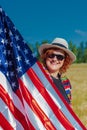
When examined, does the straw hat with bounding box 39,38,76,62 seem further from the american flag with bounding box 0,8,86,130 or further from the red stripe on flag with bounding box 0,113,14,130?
the red stripe on flag with bounding box 0,113,14,130

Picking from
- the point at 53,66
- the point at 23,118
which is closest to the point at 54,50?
the point at 53,66

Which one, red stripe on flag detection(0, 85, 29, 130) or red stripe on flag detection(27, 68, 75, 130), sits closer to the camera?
red stripe on flag detection(0, 85, 29, 130)

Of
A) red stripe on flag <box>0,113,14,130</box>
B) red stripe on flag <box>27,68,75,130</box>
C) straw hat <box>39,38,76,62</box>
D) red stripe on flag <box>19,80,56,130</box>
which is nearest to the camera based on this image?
red stripe on flag <box>0,113,14,130</box>

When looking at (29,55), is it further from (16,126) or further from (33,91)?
(16,126)

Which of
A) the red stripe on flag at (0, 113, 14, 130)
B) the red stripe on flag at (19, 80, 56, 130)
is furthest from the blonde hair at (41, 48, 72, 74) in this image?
the red stripe on flag at (0, 113, 14, 130)

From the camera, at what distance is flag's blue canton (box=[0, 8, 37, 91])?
18.2 feet

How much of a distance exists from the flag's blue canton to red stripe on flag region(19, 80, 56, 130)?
0.33ft

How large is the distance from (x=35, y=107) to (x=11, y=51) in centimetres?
68

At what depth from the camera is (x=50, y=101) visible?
587 centimetres

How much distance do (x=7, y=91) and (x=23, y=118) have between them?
1.13ft

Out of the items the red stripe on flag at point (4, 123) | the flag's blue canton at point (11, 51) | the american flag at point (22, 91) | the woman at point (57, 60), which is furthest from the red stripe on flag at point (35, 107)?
the woman at point (57, 60)

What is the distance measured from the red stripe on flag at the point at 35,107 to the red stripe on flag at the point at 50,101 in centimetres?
15

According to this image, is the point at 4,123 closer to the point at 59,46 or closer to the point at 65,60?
the point at 59,46

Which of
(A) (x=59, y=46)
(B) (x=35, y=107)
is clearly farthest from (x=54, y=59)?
(B) (x=35, y=107)
